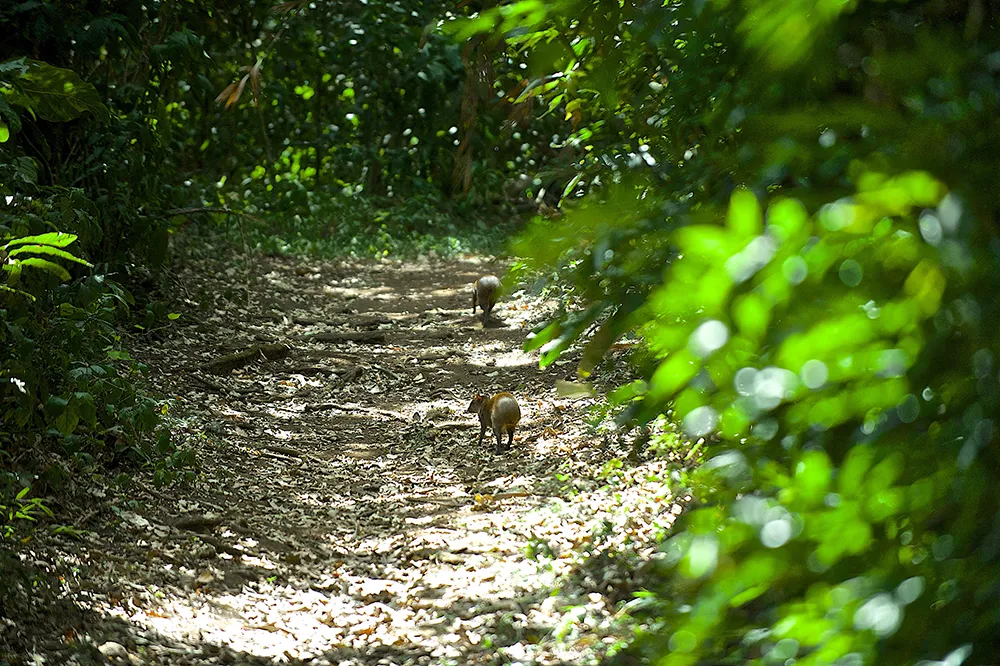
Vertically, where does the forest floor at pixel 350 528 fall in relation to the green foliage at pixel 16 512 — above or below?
below

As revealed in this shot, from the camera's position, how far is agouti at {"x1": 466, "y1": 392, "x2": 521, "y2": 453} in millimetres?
4195

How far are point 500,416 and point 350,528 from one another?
88cm

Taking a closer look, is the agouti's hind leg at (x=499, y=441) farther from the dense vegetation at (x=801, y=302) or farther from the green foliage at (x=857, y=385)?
the green foliage at (x=857, y=385)

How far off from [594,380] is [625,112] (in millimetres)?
1767

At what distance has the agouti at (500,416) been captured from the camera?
420 cm

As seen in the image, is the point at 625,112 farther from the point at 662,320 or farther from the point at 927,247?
the point at 927,247

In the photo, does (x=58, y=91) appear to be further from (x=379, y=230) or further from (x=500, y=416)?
(x=379, y=230)

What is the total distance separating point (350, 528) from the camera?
3.71m

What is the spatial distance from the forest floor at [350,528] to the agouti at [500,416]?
0.35 ft

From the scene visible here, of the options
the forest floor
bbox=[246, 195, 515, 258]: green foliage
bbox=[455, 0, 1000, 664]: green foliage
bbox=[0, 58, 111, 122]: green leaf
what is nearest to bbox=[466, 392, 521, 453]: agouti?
the forest floor

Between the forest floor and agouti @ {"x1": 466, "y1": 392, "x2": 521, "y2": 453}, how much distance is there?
0.35 ft

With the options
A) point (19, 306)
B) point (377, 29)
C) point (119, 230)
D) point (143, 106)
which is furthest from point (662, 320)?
point (377, 29)

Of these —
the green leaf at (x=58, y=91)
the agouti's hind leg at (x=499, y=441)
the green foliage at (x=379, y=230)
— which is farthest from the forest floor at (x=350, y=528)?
the green foliage at (x=379, y=230)

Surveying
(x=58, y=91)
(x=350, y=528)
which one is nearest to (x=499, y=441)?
(x=350, y=528)
